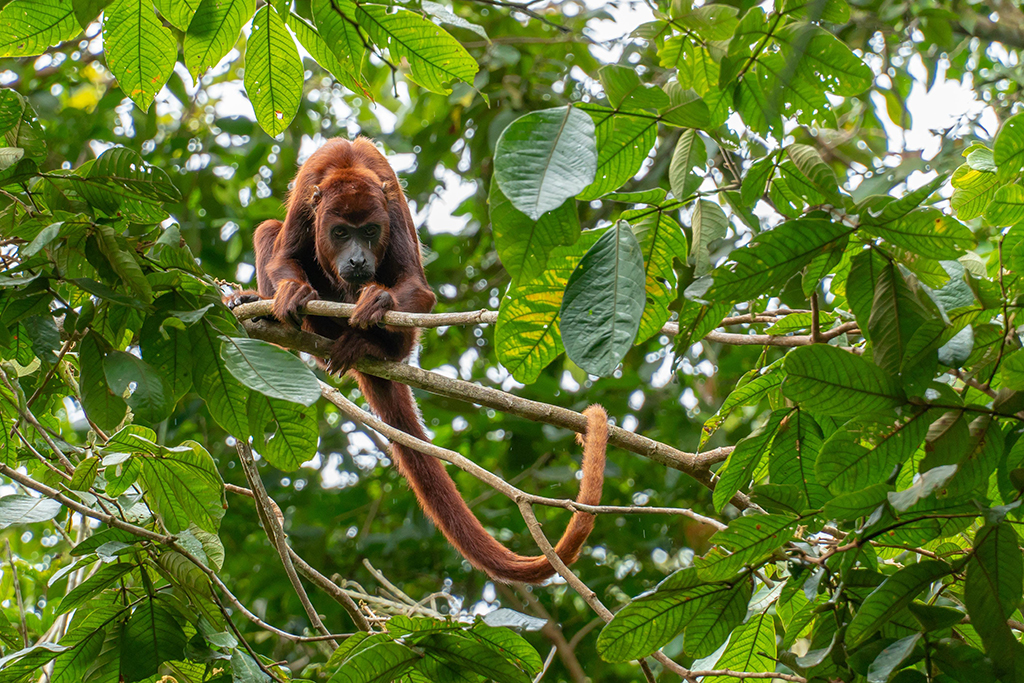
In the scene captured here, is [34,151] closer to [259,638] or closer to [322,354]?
[322,354]

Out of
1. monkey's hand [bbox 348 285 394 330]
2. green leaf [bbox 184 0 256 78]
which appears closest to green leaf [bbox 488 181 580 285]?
green leaf [bbox 184 0 256 78]

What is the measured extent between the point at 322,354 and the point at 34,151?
1808mm

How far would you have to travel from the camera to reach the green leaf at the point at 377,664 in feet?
5.90

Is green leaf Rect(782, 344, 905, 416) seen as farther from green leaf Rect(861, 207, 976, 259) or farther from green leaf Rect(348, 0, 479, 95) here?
green leaf Rect(348, 0, 479, 95)

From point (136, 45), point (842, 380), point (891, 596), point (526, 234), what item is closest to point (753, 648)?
point (891, 596)

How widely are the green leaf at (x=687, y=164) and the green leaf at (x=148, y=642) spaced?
157 centimetres

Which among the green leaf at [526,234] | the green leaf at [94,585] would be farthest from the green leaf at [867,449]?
the green leaf at [94,585]

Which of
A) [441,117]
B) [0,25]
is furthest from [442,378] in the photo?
[441,117]

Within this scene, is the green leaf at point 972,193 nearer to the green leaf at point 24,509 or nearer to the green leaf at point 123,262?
the green leaf at point 123,262

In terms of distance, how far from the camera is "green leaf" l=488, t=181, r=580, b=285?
1548 millimetres

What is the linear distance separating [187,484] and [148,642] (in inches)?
15.0

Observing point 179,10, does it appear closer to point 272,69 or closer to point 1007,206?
point 272,69

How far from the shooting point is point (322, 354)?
3.79 meters

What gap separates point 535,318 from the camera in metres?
1.90
